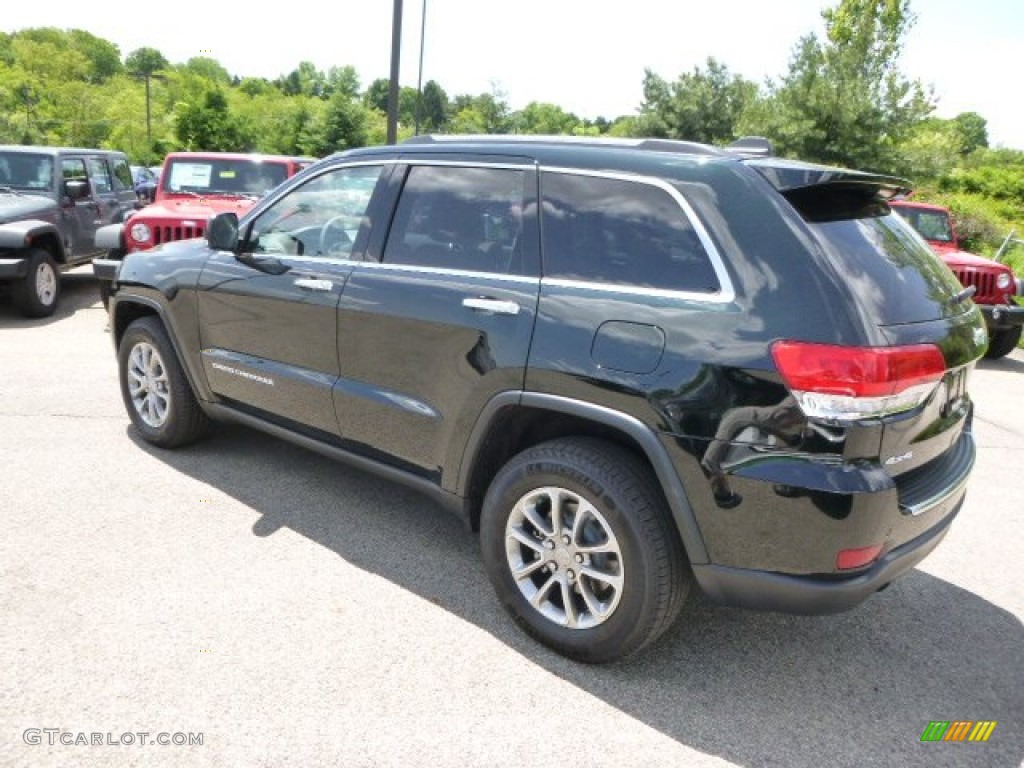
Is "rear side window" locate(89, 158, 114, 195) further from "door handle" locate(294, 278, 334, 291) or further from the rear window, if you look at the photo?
the rear window

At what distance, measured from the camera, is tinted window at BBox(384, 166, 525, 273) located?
3.09m

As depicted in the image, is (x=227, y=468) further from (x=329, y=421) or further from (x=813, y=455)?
(x=813, y=455)

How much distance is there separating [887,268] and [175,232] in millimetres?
6897

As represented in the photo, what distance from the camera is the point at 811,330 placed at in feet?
7.63

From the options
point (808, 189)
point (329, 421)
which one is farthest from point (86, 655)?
point (808, 189)

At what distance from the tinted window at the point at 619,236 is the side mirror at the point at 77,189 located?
340 inches

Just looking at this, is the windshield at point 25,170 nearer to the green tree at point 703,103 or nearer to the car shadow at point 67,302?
the car shadow at point 67,302

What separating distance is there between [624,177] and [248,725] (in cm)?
219

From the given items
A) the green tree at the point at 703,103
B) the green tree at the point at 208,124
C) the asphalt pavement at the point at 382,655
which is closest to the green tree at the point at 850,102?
the green tree at the point at 703,103

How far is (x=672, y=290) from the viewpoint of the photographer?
2586mm

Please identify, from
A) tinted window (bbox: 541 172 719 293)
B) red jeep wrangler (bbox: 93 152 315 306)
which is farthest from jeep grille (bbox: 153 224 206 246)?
tinted window (bbox: 541 172 719 293)

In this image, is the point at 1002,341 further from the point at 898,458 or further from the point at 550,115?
the point at 550,115

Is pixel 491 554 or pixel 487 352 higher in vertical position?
pixel 487 352

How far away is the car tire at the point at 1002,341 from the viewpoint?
30.9 ft
